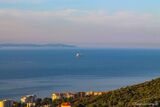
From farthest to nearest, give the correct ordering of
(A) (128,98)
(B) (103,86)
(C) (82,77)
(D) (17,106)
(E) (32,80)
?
(C) (82,77)
(E) (32,80)
(B) (103,86)
(D) (17,106)
(A) (128,98)

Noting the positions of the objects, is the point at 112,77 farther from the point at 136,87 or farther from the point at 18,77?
the point at 136,87

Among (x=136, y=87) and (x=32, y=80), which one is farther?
(x=32, y=80)

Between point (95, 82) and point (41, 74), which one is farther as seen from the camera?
point (41, 74)

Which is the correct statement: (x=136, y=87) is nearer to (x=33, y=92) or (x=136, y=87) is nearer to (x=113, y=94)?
(x=113, y=94)

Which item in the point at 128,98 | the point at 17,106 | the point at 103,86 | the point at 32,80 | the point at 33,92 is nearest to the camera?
the point at 128,98

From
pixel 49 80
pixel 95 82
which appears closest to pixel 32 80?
pixel 49 80

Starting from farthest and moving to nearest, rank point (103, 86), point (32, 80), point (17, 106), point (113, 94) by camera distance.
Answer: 1. point (32, 80)
2. point (103, 86)
3. point (17, 106)
4. point (113, 94)

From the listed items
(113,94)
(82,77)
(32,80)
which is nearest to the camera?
(113,94)

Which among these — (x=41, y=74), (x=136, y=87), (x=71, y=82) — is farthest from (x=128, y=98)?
(x=41, y=74)
